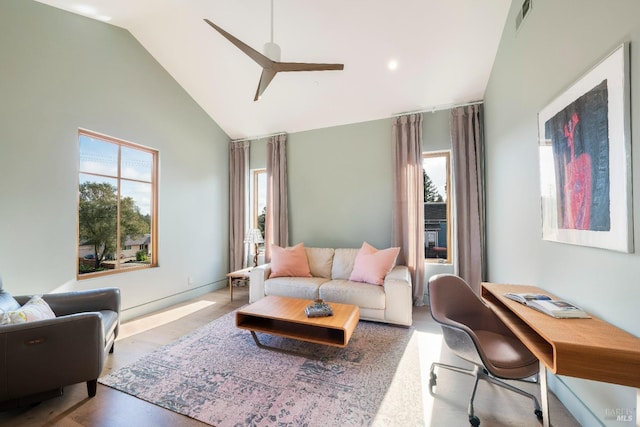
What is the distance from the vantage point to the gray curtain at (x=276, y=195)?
452cm

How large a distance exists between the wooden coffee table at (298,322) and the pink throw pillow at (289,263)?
937 millimetres

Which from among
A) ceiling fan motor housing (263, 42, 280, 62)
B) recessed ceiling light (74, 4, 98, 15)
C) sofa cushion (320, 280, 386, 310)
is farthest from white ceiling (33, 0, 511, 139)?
sofa cushion (320, 280, 386, 310)

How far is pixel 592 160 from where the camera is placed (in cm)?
138

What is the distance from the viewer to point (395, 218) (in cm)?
378

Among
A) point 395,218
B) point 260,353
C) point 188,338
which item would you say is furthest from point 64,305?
point 395,218

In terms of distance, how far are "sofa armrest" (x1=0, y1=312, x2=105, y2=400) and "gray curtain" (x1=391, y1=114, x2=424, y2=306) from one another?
11.5ft

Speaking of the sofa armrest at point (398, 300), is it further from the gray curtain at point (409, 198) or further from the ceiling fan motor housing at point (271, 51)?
the ceiling fan motor housing at point (271, 51)

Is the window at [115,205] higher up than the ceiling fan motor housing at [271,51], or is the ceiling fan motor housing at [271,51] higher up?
the ceiling fan motor housing at [271,51]

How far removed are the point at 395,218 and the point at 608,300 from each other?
2529 millimetres

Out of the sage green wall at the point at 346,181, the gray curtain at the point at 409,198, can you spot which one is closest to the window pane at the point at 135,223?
the sage green wall at the point at 346,181

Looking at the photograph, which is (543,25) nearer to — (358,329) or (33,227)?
(358,329)

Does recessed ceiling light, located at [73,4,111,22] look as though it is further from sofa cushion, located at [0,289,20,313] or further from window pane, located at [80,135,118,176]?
sofa cushion, located at [0,289,20,313]

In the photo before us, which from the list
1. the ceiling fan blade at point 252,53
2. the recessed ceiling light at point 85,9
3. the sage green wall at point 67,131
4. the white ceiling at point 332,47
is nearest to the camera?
the ceiling fan blade at point 252,53

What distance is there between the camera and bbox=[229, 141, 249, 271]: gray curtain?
4.91m
